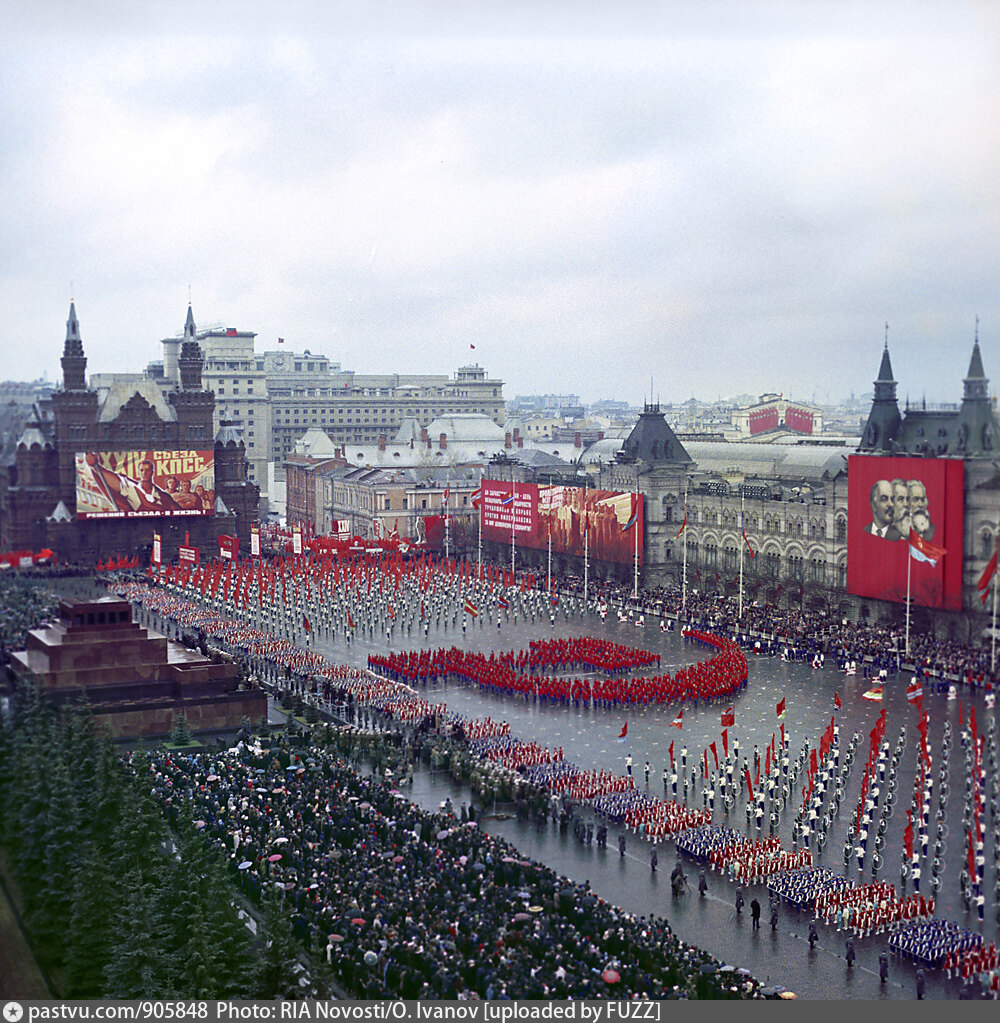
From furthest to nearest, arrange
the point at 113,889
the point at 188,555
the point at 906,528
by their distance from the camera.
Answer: the point at 188,555
the point at 906,528
the point at 113,889

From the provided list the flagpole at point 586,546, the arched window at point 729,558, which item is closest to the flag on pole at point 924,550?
the arched window at point 729,558

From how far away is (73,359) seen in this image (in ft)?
157

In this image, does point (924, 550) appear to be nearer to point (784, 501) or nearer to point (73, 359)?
point (784, 501)

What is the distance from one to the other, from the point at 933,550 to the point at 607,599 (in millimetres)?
34502

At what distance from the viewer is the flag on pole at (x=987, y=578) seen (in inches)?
1115

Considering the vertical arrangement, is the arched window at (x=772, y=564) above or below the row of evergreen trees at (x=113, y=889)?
above

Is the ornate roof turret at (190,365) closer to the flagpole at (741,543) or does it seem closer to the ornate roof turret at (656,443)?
the ornate roof turret at (656,443)

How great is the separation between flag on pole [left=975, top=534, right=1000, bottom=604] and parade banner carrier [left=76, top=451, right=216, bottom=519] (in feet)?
180

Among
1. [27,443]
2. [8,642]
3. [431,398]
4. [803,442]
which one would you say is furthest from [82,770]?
[431,398]

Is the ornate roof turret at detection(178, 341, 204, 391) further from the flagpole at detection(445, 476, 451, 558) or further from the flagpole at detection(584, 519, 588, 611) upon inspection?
the flagpole at detection(584, 519, 588, 611)

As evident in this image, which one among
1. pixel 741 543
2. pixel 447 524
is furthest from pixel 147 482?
pixel 741 543

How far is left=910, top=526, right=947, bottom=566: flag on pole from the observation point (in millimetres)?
33906

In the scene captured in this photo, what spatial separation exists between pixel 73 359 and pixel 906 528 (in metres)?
30.7

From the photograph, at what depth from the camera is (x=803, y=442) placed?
67.6 metres
